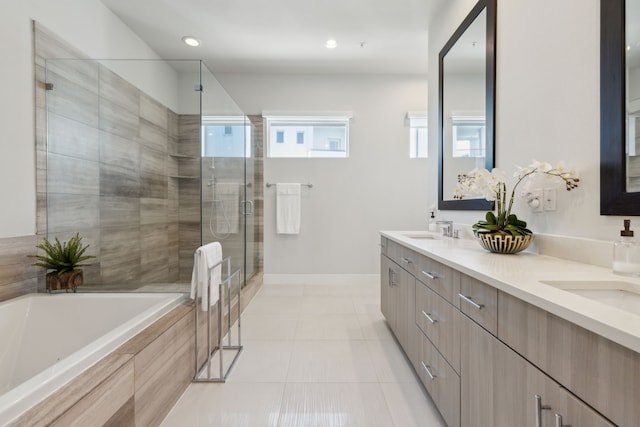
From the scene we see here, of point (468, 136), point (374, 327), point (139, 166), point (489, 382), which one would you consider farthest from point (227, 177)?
point (489, 382)

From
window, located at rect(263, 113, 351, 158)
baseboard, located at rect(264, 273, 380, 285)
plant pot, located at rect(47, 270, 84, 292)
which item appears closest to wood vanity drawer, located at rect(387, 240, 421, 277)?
baseboard, located at rect(264, 273, 380, 285)

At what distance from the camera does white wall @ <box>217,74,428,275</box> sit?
12.5 feet

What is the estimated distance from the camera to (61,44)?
2.03m

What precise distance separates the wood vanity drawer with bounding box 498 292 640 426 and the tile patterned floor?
2.97 feet

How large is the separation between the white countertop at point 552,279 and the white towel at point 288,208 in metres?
2.34

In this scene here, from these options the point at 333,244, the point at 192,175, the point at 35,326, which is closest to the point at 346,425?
the point at 35,326

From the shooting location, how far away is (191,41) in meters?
3.05

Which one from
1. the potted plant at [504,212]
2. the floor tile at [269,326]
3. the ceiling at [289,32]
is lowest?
the floor tile at [269,326]

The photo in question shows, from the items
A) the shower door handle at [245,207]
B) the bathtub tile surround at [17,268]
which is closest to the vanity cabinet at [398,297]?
the shower door handle at [245,207]

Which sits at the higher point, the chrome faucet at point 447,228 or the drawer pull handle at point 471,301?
the chrome faucet at point 447,228

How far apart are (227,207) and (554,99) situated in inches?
97.9

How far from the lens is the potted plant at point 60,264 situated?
1782mm

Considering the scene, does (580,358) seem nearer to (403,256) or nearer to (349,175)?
(403,256)

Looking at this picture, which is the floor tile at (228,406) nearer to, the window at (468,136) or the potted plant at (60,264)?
the potted plant at (60,264)
